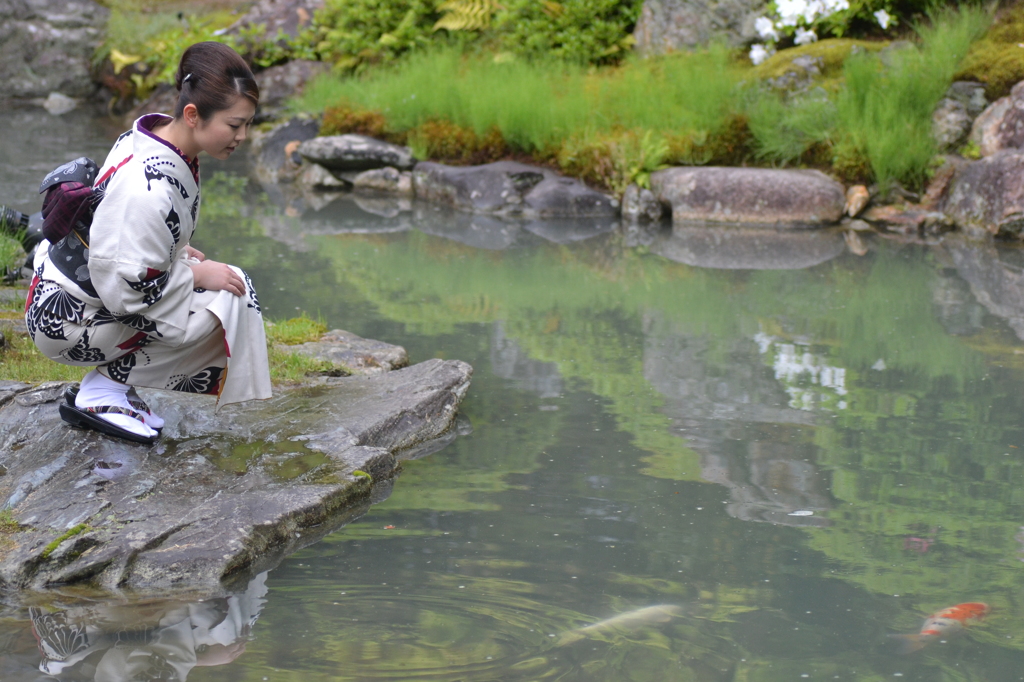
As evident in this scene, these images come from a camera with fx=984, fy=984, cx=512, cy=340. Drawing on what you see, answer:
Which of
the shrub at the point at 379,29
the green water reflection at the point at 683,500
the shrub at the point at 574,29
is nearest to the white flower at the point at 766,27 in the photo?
the shrub at the point at 574,29

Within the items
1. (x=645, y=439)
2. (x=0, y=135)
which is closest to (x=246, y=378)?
(x=645, y=439)

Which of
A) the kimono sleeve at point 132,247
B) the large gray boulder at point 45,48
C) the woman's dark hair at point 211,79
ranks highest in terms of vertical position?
the woman's dark hair at point 211,79

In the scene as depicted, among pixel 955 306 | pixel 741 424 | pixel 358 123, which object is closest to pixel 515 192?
pixel 358 123

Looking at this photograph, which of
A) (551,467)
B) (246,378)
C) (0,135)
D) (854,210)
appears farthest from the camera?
(0,135)

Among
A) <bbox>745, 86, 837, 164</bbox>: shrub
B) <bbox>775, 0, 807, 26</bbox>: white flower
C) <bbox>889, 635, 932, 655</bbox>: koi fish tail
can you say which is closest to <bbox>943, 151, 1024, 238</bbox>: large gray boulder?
<bbox>745, 86, 837, 164</bbox>: shrub

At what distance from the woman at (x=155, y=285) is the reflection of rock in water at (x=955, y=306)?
4082mm

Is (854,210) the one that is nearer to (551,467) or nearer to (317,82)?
(551,467)

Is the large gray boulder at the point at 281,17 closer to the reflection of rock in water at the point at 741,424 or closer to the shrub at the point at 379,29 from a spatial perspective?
the shrub at the point at 379,29

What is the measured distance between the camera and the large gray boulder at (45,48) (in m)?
18.2

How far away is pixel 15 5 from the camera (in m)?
18.3

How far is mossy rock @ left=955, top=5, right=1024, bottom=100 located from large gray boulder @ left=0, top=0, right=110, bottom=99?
608 inches

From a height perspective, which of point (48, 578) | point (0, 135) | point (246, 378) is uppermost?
point (246, 378)

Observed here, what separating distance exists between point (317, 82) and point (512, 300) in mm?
7641

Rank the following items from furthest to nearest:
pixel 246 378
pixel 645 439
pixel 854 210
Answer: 1. pixel 854 210
2. pixel 645 439
3. pixel 246 378
